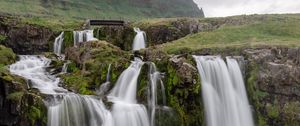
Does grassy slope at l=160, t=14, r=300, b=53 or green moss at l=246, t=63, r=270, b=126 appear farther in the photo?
grassy slope at l=160, t=14, r=300, b=53

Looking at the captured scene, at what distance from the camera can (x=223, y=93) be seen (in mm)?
35562

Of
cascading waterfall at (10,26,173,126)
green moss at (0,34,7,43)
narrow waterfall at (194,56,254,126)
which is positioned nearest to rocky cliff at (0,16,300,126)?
cascading waterfall at (10,26,173,126)

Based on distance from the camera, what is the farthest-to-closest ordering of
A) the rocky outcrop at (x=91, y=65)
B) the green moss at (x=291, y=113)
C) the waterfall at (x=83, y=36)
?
the waterfall at (x=83, y=36), the green moss at (x=291, y=113), the rocky outcrop at (x=91, y=65)

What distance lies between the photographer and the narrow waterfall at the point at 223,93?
112 feet

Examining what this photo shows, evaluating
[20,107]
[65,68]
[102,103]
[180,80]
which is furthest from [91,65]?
[20,107]

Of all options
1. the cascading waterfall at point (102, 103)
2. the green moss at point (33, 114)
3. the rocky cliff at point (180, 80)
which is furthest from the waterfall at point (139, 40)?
the green moss at point (33, 114)

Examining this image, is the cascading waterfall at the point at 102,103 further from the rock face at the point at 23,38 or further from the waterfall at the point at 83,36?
the rock face at the point at 23,38

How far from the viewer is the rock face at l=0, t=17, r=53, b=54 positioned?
176 feet

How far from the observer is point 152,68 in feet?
109

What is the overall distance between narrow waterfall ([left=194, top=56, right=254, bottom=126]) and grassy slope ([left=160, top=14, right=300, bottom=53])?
6.70m

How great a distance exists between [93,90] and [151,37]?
25072mm

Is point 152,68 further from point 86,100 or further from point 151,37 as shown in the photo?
point 151,37

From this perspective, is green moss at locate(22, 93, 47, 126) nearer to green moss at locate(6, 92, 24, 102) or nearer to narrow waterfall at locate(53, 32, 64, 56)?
green moss at locate(6, 92, 24, 102)

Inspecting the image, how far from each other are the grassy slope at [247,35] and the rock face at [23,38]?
1489 centimetres
